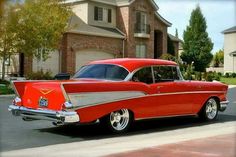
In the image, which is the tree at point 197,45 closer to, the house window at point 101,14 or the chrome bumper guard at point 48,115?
the house window at point 101,14

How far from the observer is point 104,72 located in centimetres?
1033

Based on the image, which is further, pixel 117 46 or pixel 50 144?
pixel 117 46

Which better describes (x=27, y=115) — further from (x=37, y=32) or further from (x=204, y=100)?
(x=37, y=32)

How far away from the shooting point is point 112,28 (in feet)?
136

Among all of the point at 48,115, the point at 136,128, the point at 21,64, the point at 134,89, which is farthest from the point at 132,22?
the point at 48,115

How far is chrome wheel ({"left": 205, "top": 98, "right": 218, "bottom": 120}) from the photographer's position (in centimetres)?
1195

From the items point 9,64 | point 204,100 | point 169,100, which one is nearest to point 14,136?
point 169,100

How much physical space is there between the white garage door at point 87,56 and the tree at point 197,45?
57.1 ft

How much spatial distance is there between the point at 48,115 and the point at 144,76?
253cm

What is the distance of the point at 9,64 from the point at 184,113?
26.5 m

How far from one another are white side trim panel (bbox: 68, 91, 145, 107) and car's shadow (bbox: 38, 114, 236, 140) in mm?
711

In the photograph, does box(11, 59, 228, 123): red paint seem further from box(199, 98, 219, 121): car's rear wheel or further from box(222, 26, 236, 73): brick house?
box(222, 26, 236, 73): brick house

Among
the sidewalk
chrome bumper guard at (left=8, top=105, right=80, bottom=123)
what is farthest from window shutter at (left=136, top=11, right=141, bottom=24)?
the sidewalk

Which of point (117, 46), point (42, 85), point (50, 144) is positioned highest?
point (117, 46)
